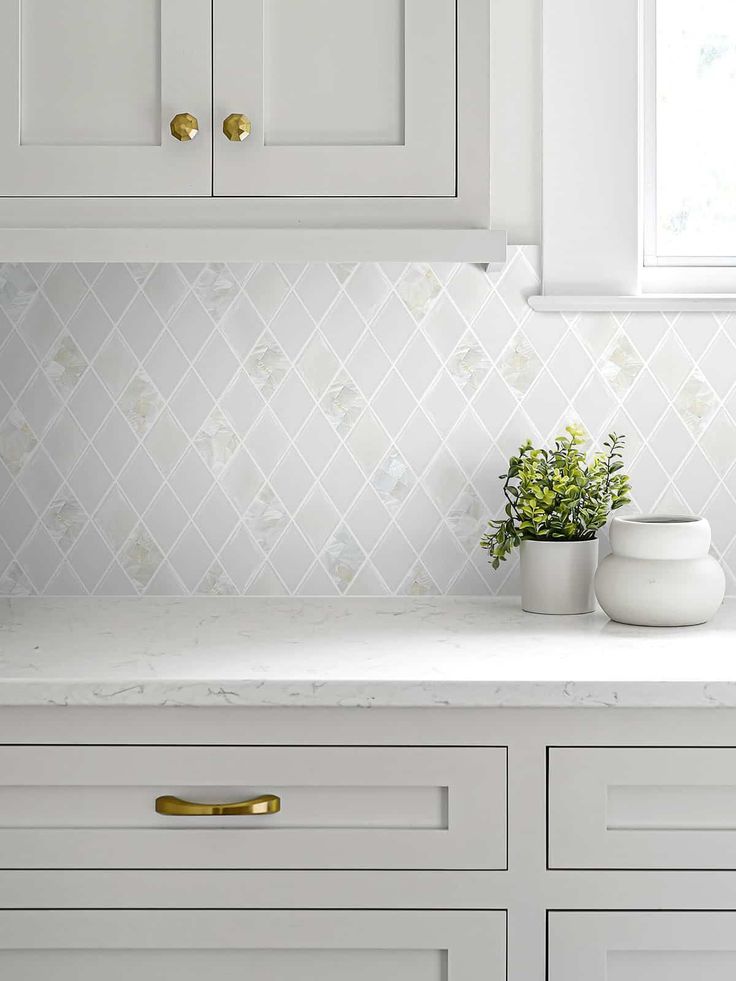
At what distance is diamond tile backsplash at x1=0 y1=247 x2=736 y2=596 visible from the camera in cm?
189

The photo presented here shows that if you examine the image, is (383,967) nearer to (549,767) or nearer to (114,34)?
(549,767)

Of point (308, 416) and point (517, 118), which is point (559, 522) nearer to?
point (308, 416)

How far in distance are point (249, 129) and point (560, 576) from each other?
0.84m

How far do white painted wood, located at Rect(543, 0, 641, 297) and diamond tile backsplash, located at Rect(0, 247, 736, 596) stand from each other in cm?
6

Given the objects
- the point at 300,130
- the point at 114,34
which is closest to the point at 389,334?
the point at 300,130

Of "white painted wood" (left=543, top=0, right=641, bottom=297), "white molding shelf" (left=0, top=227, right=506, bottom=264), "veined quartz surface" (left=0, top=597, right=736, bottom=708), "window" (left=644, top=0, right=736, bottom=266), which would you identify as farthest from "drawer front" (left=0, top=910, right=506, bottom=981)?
"window" (left=644, top=0, right=736, bottom=266)

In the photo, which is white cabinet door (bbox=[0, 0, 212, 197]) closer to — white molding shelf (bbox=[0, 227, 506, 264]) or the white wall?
white molding shelf (bbox=[0, 227, 506, 264])

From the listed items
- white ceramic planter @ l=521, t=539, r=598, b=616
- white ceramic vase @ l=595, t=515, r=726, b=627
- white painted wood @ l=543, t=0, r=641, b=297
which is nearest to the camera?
white ceramic vase @ l=595, t=515, r=726, b=627

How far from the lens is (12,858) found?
1344mm

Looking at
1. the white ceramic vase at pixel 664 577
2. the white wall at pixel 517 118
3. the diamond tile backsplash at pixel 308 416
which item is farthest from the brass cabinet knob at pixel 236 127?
the white ceramic vase at pixel 664 577

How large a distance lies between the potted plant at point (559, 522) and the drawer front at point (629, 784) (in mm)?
431

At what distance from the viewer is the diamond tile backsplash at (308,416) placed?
74.5 inches

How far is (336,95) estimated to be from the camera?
150cm

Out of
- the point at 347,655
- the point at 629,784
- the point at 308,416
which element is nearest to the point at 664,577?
the point at 629,784
